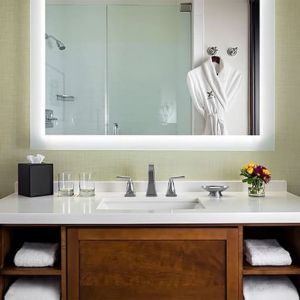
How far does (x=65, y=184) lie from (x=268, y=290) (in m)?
0.99

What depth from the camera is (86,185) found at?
1914 millimetres

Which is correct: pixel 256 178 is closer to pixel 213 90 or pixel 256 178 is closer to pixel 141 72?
pixel 213 90

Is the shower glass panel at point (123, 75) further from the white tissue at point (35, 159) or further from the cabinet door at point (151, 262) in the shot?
the cabinet door at point (151, 262)

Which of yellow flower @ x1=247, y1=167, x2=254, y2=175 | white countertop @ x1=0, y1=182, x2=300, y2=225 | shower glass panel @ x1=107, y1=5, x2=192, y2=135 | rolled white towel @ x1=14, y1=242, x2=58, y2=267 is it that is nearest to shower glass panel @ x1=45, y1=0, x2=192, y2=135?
shower glass panel @ x1=107, y1=5, x2=192, y2=135

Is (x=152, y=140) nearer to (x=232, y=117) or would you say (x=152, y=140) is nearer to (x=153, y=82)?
(x=153, y=82)

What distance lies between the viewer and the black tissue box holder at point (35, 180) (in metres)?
1.81

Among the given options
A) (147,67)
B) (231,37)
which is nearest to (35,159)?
(147,67)

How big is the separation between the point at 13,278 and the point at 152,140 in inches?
33.9

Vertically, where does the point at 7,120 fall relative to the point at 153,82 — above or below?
below

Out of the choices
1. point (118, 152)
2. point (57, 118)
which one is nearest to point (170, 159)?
point (118, 152)

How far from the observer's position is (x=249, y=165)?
6.15ft

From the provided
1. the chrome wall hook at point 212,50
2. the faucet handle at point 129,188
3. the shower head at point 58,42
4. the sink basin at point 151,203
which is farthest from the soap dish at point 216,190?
the shower head at point 58,42

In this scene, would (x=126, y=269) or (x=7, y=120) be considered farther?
(x=7, y=120)

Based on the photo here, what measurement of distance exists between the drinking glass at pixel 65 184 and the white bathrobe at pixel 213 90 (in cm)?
68
